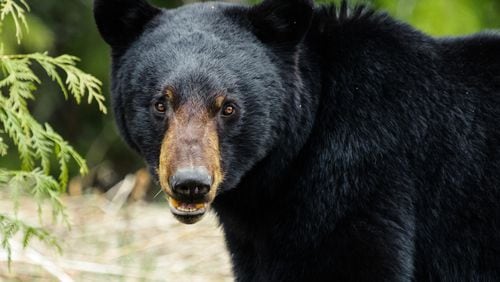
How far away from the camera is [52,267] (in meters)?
6.16

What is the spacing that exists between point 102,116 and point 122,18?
8610mm

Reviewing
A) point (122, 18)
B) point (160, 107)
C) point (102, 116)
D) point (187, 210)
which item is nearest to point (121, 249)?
point (122, 18)

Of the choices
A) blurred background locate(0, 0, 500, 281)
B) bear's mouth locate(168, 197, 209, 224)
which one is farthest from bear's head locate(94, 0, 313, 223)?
blurred background locate(0, 0, 500, 281)

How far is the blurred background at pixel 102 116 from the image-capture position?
7.24 meters

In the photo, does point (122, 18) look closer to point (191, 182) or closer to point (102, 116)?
point (191, 182)

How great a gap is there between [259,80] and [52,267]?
206 cm

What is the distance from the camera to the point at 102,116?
13.6m

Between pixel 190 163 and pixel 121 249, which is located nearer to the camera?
pixel 190 163

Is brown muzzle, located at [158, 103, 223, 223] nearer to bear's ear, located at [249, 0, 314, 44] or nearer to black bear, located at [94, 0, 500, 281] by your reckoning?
black bear, located at [94, 0, 500, 281]

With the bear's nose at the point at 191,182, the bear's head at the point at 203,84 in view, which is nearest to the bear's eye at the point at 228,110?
the bear's head at the point at 203,84

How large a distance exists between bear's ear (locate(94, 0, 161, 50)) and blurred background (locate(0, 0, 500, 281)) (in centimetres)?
132

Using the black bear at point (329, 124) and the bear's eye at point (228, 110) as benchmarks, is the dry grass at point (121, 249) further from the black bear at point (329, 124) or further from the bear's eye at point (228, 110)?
the bear's eye at point (228, 110)

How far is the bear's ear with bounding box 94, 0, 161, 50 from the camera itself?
510cm

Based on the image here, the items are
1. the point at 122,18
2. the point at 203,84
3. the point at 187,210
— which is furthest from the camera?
the point at 122,18
